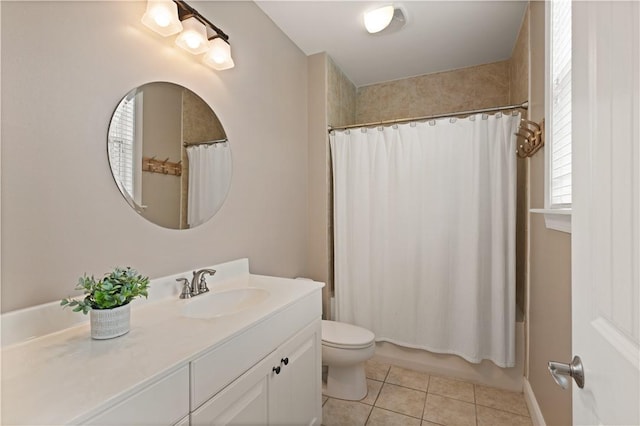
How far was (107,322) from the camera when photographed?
856mm

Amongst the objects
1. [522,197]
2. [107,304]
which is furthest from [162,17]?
[522,197]

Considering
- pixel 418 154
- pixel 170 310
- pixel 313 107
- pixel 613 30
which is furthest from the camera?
pixel 313 107

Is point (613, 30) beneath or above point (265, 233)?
above

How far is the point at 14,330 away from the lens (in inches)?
33.0

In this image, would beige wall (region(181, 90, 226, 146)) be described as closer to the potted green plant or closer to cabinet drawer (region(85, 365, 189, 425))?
the potted green plant

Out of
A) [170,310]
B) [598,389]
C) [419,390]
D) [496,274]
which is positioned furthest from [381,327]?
[598,389]

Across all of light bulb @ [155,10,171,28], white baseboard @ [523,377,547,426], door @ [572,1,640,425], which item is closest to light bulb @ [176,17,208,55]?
light bulb @ [155,10,171,28]

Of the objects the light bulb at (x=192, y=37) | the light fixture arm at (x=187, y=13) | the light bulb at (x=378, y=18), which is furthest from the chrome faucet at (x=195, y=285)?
the light bulb at (x=378, y=18)

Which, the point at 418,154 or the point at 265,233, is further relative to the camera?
the point at 418,154

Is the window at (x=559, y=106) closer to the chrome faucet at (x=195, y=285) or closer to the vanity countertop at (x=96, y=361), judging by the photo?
the vanity countertop at (x=96, y=361)

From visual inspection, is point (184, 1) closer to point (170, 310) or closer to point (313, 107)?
point (313, 107)

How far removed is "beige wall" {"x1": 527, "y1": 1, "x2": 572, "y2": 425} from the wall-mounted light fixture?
1.66 m

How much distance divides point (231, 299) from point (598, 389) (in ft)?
4.27

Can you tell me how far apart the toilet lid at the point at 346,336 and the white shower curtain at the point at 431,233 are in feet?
1.29
